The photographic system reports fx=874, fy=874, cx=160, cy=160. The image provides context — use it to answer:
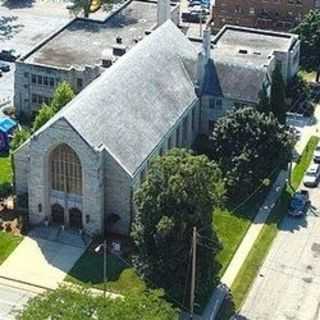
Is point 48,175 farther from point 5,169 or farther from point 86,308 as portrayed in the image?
point 86,308

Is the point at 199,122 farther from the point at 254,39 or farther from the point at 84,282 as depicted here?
the point at 84,282

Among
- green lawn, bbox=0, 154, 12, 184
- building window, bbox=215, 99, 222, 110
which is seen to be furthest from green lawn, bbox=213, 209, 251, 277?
green lawn, bbox=0, 154, 12, 184

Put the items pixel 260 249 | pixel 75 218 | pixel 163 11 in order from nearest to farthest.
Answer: pixel 260 249, pixel 75 218, pixel 163 11


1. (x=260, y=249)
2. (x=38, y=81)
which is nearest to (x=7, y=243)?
(x=260, y=249)

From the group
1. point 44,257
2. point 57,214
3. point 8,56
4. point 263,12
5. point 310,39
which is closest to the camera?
point 44,257

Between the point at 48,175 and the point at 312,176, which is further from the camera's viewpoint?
the point at 312,176

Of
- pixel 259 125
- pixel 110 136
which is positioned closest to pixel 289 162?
pixel 259 125

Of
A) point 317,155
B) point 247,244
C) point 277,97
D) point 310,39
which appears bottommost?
point 247,244
